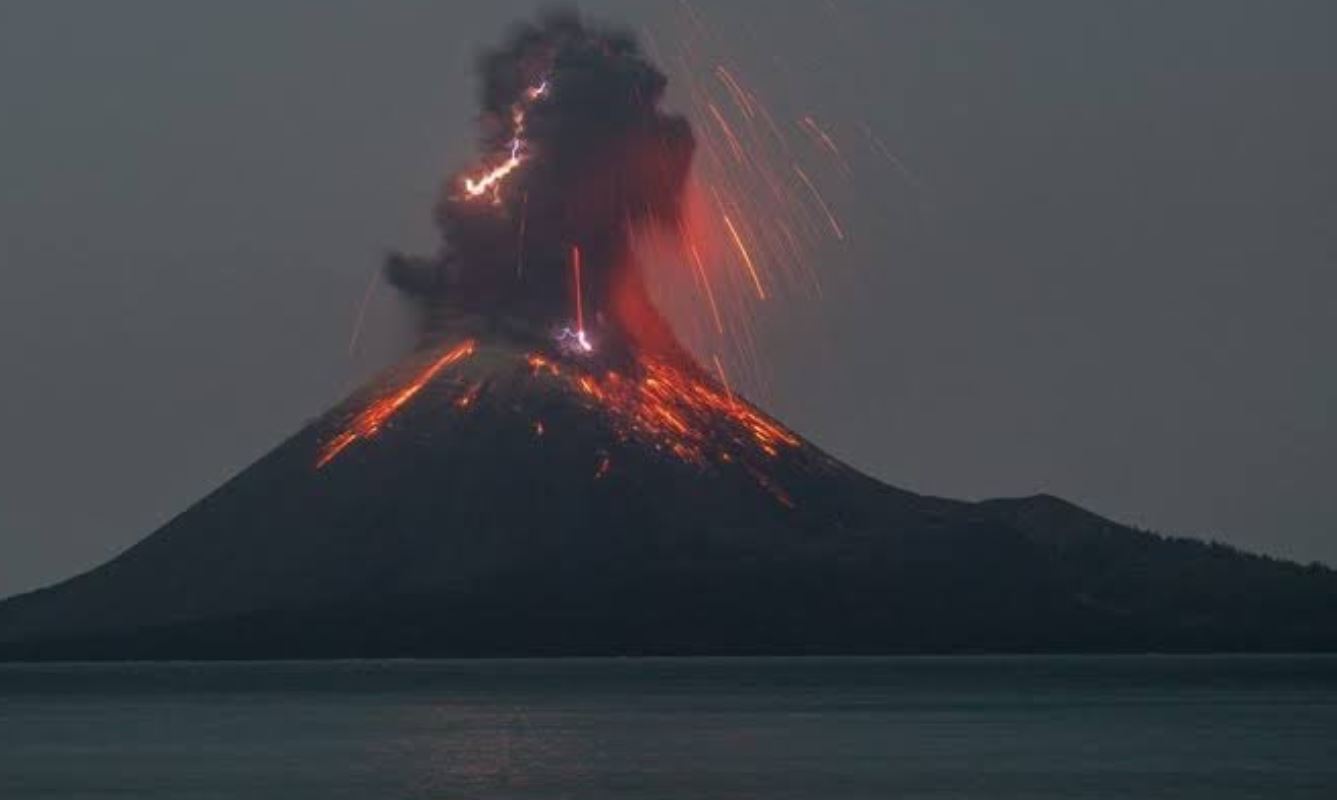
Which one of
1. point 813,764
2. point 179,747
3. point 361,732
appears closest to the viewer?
point 813,764

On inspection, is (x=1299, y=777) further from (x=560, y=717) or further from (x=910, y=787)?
(x=560, y=717)

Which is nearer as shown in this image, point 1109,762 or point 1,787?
point 1,787

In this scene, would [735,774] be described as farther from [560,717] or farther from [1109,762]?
[560,717]

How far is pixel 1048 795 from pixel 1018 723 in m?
65.6

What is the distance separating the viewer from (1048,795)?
117 metres

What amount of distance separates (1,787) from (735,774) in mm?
31943

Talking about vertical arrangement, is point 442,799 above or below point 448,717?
below

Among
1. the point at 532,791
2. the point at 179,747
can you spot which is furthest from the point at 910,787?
the point at 179,747

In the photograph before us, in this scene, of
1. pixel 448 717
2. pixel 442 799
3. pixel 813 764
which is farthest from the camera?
pixel 448 717

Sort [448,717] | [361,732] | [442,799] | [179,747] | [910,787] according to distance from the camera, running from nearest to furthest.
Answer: [442,799], [910,787], [179,747], [361,732], [448,717]

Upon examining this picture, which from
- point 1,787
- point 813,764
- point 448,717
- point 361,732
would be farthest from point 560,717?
point 1,787

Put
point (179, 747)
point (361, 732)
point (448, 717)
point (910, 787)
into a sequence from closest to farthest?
1. point (910, 787)
2. point (179, 747)
3. point (361, 732)
4. point (448, 717)

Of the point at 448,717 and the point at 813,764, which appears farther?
the point at 448,717

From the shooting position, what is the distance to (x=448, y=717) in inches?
7603
